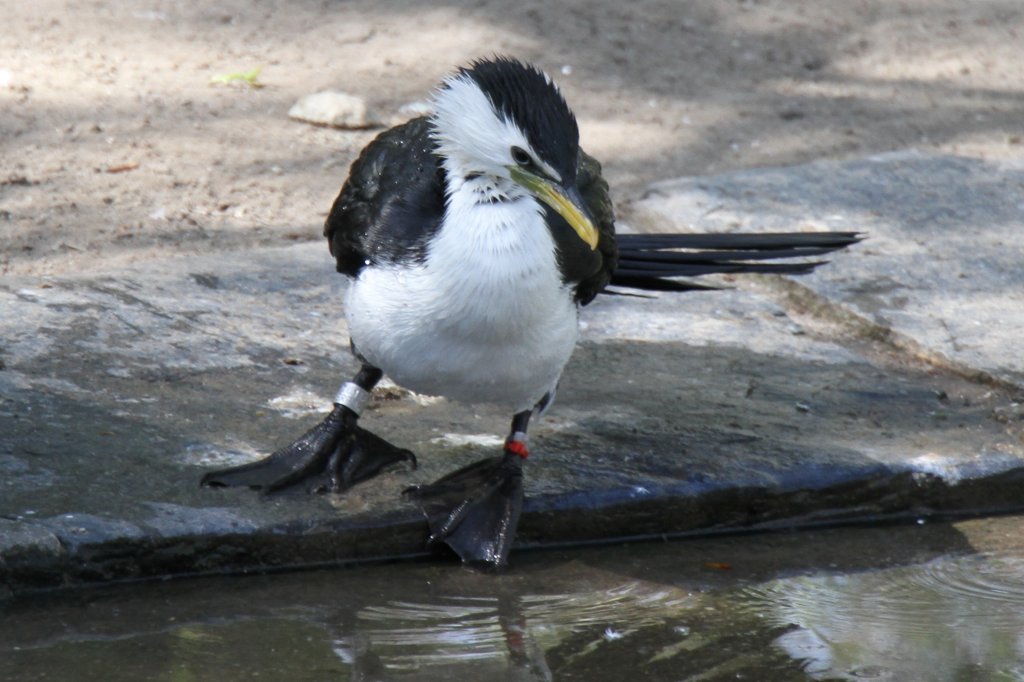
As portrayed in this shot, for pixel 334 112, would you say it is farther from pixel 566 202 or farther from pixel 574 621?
pixel 574 621

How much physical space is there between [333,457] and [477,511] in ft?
1.36

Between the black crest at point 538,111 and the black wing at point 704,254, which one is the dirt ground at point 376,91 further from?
the black crest at point 538,111

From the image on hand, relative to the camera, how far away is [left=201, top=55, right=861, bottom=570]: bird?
320cm

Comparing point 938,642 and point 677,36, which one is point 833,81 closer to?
point 677,36

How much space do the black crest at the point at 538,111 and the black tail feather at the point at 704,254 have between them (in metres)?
1.07

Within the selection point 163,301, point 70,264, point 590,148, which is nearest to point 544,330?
point 163,301

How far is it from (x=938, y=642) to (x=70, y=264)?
3135 millimetres

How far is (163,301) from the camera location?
450cm

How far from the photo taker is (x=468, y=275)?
Answer: 321 centimetres

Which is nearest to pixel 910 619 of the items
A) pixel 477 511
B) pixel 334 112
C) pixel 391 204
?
pixel 477 511

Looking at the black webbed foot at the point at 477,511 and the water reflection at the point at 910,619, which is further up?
the black webbed foot at the point at 477,511

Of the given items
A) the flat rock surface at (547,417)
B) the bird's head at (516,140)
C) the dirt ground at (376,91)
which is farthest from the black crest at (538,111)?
the dirt ground at (376,91)

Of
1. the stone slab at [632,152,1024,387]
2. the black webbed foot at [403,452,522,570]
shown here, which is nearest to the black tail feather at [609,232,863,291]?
the stone slab at [632,152,1024,387]

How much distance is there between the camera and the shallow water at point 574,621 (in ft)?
9.79
